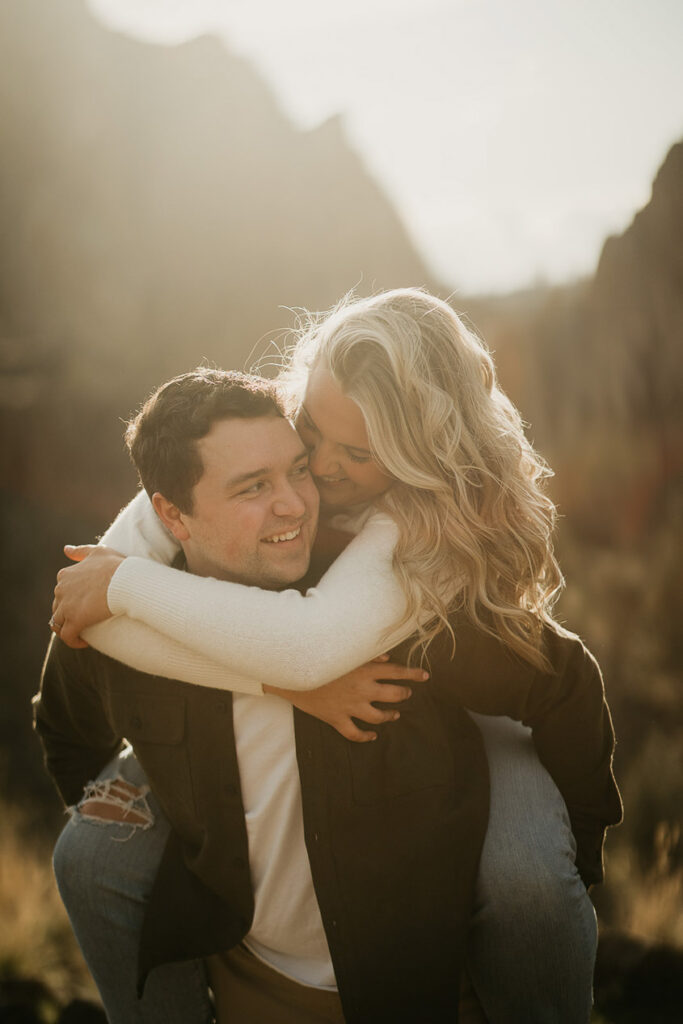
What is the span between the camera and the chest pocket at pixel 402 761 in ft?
6.48

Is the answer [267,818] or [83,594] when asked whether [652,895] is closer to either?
[267,818]

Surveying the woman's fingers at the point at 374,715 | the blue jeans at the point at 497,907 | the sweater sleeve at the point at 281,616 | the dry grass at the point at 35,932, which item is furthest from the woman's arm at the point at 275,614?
the dry grass at the point at 35,932

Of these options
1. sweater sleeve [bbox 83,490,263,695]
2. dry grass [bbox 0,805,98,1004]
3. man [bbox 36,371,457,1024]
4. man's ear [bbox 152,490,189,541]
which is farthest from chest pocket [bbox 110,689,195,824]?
dry grass [bbox 0,805,98,1004]

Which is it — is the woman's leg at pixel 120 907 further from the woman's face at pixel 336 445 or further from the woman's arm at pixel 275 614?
the woman's face at pixel 336 445

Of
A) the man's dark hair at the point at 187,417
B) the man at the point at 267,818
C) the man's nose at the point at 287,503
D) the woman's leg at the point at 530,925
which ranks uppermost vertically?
the man's dark hair at the point at 187,417

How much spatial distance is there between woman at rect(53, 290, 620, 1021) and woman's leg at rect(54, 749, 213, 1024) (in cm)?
62

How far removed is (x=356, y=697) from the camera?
1934 millimetres

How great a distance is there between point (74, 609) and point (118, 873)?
81 cm

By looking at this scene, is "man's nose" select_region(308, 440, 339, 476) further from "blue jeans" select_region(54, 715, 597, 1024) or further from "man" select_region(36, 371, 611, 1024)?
"blue jeans" select_region(54, 715, 597, 1024)

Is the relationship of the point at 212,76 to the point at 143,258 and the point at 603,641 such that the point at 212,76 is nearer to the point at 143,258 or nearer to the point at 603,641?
the point at 143,258

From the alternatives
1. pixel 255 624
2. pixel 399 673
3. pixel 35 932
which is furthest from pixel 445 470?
pixel 35 932

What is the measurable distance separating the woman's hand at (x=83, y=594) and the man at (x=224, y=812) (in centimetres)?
23

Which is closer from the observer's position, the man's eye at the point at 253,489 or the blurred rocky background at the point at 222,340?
the man's eye at the point at 253,489

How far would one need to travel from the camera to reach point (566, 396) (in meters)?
7.78
